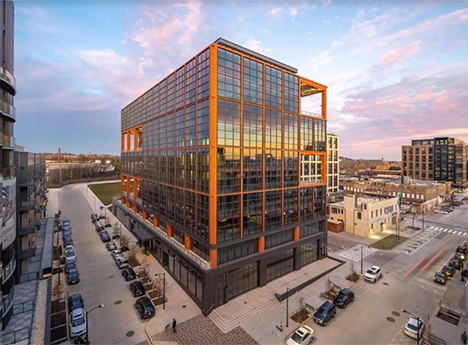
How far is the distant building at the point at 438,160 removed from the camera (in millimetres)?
125625

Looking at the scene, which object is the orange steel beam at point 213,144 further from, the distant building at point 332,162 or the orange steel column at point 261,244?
the distant building at point 332,162

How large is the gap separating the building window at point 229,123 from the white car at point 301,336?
21.2m

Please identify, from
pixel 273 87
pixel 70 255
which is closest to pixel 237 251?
pixel 273 87

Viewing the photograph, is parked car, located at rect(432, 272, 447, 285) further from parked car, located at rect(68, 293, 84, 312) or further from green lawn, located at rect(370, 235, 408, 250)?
parked car, located at rect(68, 293, 84, 312)

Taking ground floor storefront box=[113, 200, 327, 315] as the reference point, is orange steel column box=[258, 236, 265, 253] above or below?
above

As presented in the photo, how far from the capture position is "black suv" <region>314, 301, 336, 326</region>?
24289mm

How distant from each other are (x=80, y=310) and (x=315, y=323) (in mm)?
25444

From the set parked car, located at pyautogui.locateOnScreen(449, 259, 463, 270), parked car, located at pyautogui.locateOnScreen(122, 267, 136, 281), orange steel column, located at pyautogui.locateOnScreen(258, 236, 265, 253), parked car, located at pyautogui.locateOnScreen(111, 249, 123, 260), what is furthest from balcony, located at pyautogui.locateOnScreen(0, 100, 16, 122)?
parked car, located at pyautogui.locateOnScreen(449, 259, 463, 270)

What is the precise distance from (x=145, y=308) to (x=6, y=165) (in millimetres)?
19317

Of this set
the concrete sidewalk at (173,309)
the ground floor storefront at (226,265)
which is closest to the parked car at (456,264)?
the ground floor storefront at (226,265)

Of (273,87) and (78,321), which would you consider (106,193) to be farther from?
(273,87)

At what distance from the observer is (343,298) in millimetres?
27625

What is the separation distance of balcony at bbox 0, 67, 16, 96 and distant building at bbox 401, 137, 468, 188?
168220mm

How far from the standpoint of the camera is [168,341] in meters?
22.3
